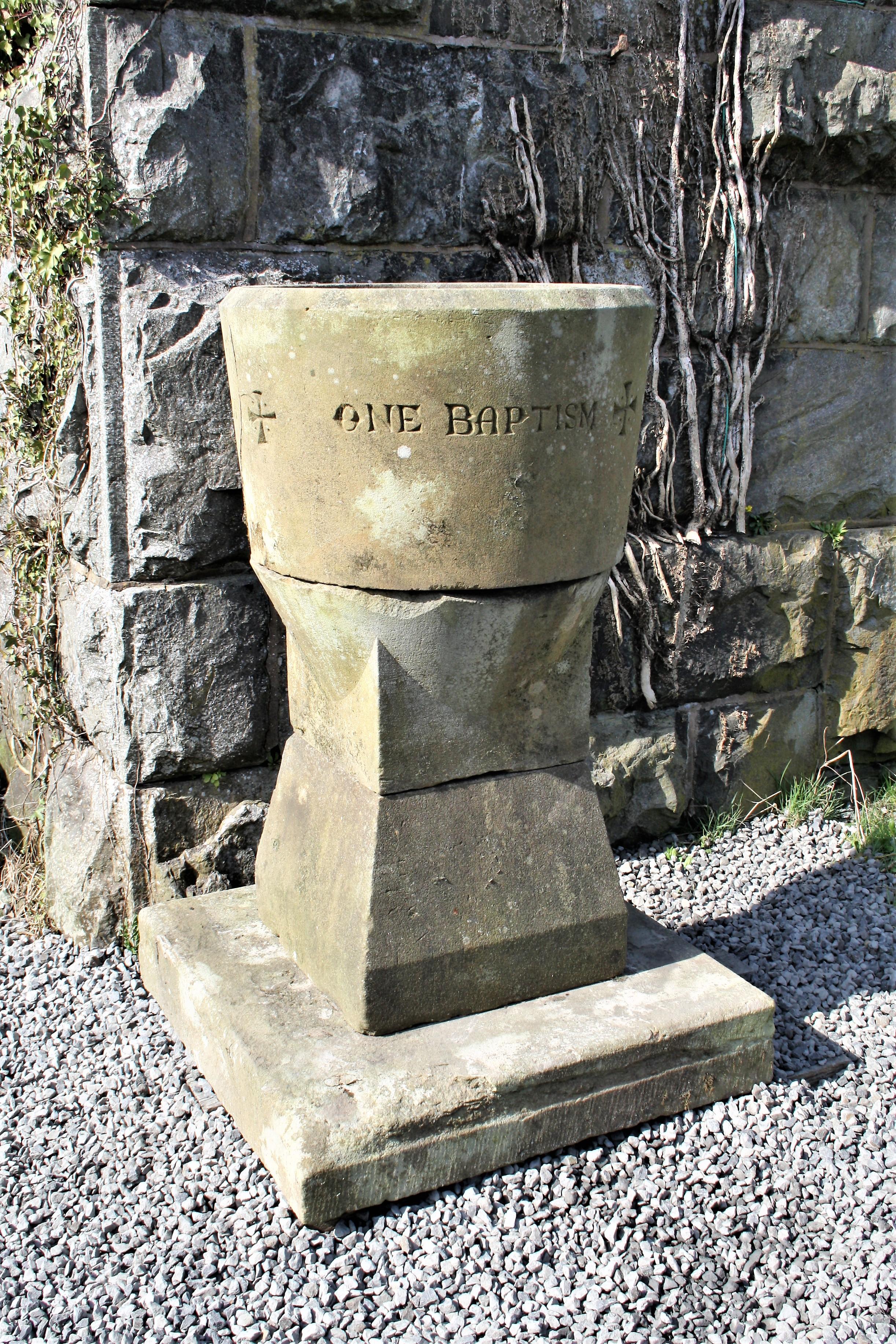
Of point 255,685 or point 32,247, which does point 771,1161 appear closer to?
point 255,685

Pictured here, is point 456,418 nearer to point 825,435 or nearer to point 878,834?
point 825,435

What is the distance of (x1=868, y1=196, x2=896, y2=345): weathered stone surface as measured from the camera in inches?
140

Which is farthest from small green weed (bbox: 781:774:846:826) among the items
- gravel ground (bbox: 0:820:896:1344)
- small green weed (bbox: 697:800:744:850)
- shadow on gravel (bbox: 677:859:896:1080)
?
gravel ground (bbox: 0:820:896:1344)

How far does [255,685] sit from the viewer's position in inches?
116

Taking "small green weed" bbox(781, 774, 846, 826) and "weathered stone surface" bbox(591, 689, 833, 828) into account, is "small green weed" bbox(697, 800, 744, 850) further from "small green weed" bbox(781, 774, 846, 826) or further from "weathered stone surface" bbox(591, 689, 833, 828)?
"small green weed" bbox(781, 774, 846, 826)

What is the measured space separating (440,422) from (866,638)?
7.52ft

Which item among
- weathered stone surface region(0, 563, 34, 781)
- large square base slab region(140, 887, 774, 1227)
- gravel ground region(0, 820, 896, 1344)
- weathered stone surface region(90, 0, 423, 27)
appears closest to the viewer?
gravel ground region(0, 820, 896, 1344)

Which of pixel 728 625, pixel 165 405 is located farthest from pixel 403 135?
pixel 728 625

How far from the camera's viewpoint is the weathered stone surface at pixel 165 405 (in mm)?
2646

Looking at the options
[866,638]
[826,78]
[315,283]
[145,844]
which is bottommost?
[145,844]

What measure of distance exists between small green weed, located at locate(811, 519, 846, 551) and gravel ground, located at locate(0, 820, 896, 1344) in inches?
61.3

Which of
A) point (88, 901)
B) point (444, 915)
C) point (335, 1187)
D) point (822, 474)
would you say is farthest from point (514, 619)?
point (822, 474)

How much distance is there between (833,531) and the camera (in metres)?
3.70

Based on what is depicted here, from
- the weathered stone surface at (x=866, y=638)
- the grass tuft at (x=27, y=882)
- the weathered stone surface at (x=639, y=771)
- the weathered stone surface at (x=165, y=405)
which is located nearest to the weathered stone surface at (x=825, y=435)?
the weathered stone surface at (x=866, y=638)
